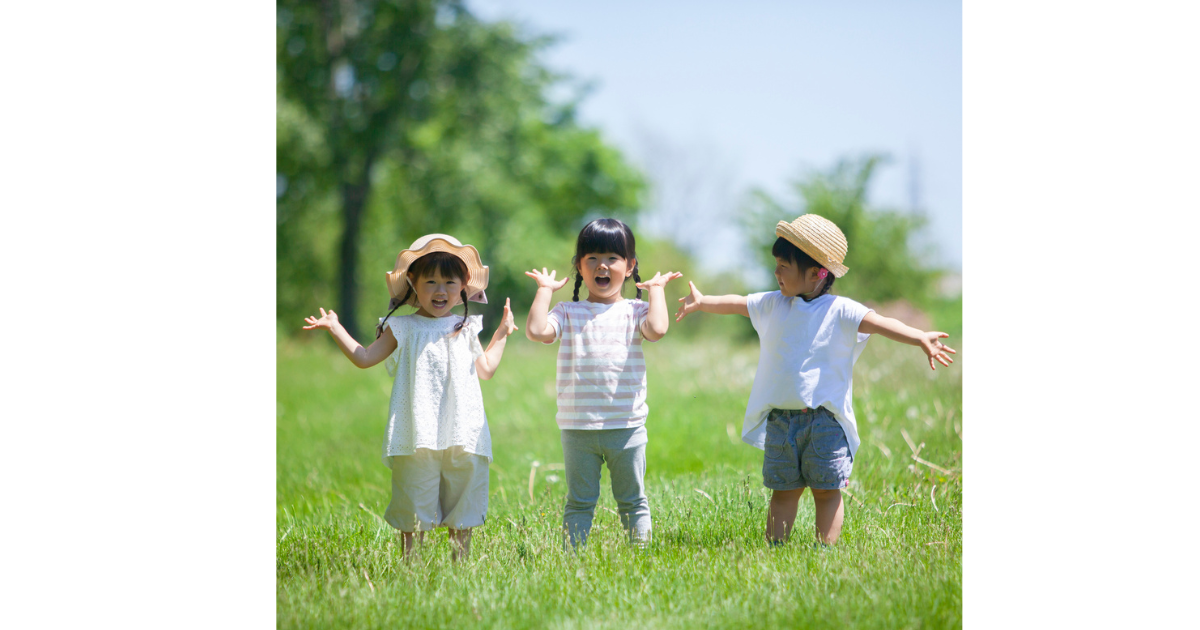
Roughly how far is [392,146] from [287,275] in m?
8.40

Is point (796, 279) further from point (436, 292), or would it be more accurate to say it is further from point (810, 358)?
point (436, 292)

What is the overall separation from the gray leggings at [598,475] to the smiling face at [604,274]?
654 mm

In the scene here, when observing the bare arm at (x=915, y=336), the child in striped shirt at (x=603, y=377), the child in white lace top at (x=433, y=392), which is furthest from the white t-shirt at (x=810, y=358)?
the child in white lace top at (x=433, y=392)

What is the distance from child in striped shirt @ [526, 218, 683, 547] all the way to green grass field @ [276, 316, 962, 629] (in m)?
0.21

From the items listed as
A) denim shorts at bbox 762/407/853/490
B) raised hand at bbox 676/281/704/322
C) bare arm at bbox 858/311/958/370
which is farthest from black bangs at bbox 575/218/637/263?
bare arm at bbox 858/311/958/370

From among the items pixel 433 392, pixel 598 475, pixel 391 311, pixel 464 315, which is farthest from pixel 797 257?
pixel 391 311

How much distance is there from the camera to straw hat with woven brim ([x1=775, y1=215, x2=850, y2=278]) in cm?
384

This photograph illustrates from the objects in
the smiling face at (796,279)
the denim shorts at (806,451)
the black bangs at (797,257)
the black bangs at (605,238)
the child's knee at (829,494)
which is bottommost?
the child's knee at (829,494)

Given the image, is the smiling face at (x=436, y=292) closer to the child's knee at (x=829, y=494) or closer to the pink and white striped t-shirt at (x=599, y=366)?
the pink and white striped t-shirt at (x=599, y=366)

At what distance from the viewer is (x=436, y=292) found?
390 centimetres

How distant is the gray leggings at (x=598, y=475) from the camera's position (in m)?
3.95

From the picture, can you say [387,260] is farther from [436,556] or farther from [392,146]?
[436,556]

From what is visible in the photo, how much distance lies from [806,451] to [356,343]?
211cm

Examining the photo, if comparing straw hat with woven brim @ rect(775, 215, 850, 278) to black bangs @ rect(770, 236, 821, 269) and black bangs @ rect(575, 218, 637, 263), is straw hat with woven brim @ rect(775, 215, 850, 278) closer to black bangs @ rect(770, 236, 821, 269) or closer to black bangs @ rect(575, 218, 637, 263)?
black bangs @ rect(770, 236, 821, 269)
